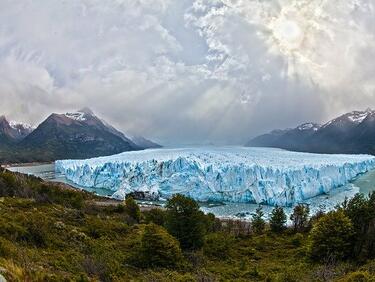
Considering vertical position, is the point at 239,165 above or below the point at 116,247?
above

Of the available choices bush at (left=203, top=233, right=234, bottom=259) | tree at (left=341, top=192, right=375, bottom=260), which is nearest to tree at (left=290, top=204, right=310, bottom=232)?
tree at (left=341, top=192, right=375, bottom=260)


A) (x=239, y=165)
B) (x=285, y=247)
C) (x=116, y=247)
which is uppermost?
(x=239, y=165)

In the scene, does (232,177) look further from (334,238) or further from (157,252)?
(157,252)

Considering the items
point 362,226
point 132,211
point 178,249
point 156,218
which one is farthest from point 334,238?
point 132,211

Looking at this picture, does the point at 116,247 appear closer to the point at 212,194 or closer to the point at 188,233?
the point at 188,233

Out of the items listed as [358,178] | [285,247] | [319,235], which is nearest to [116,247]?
[319,235]

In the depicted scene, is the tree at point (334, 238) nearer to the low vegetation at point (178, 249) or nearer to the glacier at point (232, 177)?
the low vegetation at point (178, 249)
